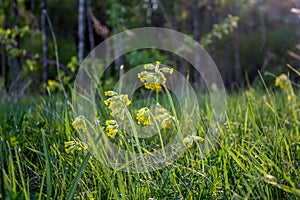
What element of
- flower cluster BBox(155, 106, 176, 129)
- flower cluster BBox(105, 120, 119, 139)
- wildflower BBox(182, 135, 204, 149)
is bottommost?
wildflower BBox(182, 135, 204, 149)

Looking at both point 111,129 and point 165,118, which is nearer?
point 111,129

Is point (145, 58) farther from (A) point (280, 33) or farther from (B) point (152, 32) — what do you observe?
(A) point (280, 33)

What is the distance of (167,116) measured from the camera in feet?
4.27

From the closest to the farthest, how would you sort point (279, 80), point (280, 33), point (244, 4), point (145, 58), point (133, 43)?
point (279, 80), point (145, 58), point (133, 43), point (244, 4), point (280, 33)

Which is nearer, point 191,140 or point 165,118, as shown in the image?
point 191,140

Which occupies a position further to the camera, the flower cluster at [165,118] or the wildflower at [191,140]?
the flower cluster at [165,118]

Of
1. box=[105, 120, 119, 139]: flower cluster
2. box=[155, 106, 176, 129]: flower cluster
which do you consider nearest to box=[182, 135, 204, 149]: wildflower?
box=[155, 106, 176, 129]: flower cluster

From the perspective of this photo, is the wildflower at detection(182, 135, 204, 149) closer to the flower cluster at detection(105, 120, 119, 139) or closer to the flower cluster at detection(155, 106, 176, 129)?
the flower cluster at detection(155, 106, 176, 129)

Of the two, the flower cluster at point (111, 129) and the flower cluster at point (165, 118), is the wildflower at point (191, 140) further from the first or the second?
the flower cluster at point (111, 129)

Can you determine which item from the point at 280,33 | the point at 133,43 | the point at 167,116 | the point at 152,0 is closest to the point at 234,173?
the point at 167,116

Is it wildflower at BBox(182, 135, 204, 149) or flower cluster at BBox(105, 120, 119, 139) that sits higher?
flower cluster at BBox(105, 120, 119, 139)

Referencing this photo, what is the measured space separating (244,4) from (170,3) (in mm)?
1959

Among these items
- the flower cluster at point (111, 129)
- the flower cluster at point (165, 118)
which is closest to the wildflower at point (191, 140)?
the flower cluster at point (165, 118)

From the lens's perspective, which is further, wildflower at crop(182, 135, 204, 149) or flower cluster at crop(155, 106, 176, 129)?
flower cluster at crop(155, 106, 176, 129)
